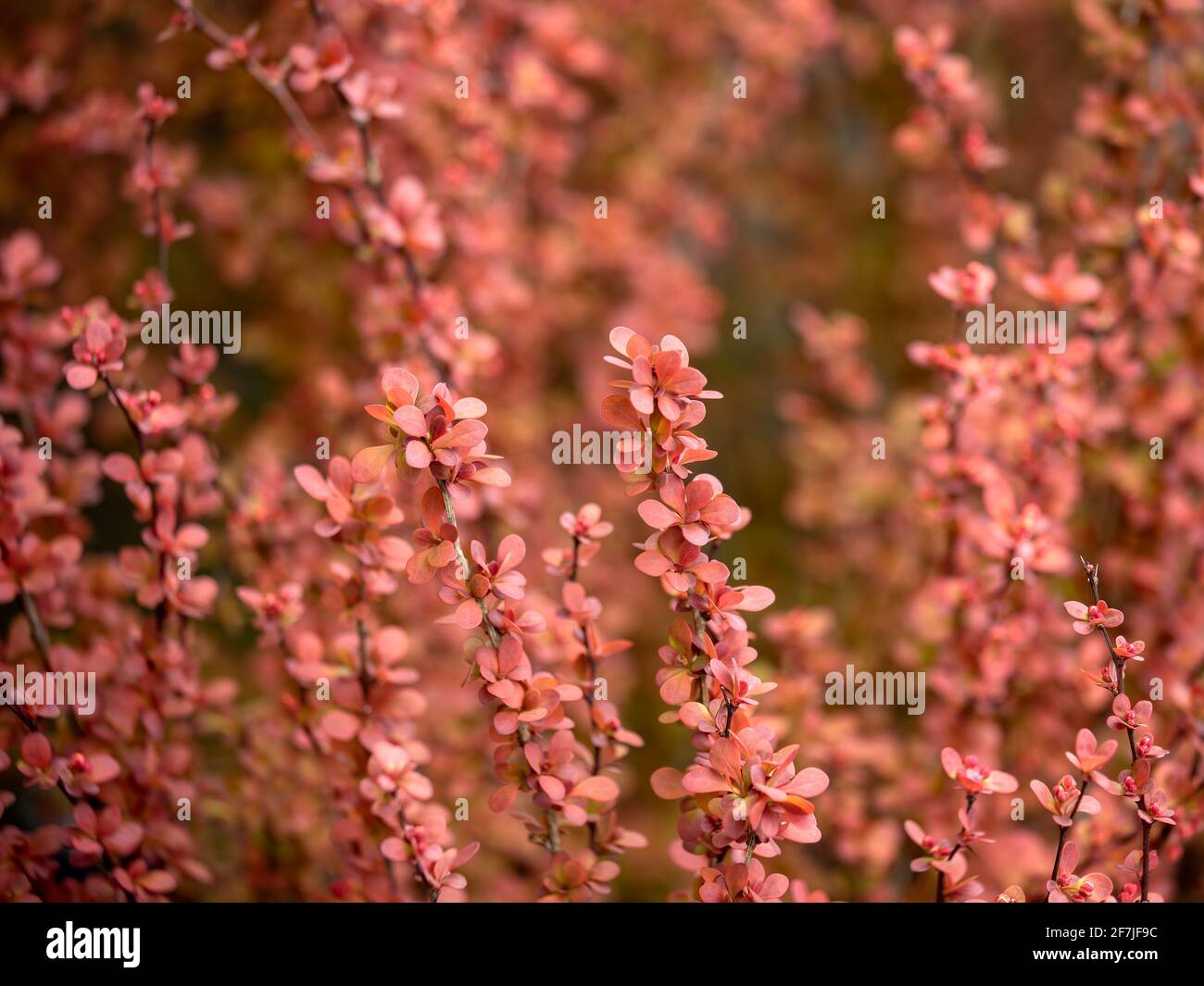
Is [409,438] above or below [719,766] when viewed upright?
above

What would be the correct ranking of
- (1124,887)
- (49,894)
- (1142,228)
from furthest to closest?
(1142,228) → (49,894) → (1124,887)

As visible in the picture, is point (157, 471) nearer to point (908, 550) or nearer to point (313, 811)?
point (313, 811)

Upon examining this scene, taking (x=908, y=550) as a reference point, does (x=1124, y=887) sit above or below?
below

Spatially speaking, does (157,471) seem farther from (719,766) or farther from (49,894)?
(719,766)

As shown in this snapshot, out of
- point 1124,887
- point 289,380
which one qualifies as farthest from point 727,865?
point 289,380

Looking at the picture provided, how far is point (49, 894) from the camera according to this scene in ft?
→ 4.48

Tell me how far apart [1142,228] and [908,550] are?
89 cm

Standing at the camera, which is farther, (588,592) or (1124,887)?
(588,592)

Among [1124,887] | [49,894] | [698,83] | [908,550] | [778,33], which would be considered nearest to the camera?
[1124,887]

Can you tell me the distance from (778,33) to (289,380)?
1.57 m

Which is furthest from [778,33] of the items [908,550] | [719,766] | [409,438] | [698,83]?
[719,766]

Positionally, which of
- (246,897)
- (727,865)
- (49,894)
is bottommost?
(246,897)

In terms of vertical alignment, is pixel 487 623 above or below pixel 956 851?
above

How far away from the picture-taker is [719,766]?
43.4 inches
